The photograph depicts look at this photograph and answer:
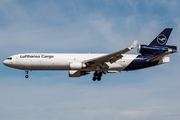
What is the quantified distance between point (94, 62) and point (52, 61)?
6.20 metres

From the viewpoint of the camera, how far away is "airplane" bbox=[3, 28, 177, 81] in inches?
1353

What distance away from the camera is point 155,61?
3556cm

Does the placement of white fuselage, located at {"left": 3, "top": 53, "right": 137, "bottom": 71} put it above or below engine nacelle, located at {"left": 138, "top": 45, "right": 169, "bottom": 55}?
below

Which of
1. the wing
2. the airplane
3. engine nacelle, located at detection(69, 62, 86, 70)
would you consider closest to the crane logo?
the airplane

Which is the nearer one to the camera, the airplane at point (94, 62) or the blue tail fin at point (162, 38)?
the airplane at point (94, 62)

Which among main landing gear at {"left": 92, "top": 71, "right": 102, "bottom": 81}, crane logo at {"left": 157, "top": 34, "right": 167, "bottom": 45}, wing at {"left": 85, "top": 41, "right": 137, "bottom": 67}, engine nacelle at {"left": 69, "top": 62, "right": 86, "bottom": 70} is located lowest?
main landing gear at {"left": 92, "top": 71, "right": 102, "bottom": 81}

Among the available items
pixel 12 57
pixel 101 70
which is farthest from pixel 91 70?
pixel 12 57

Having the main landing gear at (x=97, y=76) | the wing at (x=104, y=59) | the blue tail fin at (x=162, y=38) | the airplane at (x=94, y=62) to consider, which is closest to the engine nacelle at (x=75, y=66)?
the airplane at (x=94, y=62)

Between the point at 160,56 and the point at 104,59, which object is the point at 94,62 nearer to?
the point at 104,59

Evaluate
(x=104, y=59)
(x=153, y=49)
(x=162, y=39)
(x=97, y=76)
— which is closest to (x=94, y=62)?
(x=104, y=59)

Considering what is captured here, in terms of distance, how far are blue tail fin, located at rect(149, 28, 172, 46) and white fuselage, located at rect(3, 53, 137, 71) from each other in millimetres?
3656

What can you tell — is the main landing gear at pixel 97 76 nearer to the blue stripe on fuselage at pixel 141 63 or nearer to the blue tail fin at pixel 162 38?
the blue stripe on fuselage at pixel 141 63

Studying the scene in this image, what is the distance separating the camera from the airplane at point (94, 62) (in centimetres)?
3438

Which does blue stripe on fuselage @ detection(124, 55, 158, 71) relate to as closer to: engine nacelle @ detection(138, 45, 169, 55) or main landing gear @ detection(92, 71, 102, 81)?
engine nacelle @ detection(138, 45, 169, 55)
